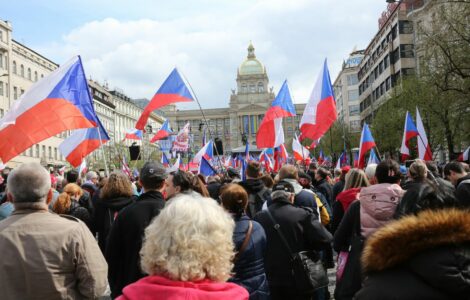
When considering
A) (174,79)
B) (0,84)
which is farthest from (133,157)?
(0,84)

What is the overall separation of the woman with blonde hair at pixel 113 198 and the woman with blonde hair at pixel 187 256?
11.7 feet

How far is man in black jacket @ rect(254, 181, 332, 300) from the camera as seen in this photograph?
199 inches

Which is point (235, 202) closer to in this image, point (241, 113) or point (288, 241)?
point (288, 241)

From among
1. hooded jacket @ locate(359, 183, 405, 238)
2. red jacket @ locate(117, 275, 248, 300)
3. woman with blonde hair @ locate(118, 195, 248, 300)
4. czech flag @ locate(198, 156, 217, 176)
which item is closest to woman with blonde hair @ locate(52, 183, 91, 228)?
hooded jacket @ locate(359, 183, 405, 238)

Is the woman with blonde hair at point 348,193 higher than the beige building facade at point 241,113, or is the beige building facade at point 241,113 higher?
the beige building facade at point 241,113

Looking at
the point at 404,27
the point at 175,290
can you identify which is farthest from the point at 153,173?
the point at 404,27

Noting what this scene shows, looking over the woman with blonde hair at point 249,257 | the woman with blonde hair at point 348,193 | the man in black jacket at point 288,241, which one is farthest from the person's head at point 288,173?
the woman with blonde hair at point 249,257

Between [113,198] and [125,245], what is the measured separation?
→ 61.4 inches

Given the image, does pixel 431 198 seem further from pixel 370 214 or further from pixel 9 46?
pixel 9 46

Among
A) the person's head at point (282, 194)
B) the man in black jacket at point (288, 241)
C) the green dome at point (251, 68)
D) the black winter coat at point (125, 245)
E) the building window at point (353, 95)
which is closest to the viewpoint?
the black winter coat at point (125, 245)

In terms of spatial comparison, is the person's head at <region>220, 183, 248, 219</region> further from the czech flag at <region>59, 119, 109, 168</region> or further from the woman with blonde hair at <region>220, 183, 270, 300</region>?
the czech flag at <region>59, 119, 109, 168</region>

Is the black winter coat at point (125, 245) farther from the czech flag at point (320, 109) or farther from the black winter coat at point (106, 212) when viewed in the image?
the czech flag at point (320, 109)

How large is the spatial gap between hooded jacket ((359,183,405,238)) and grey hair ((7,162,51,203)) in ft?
8.94

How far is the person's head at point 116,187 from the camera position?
6.00 metres
